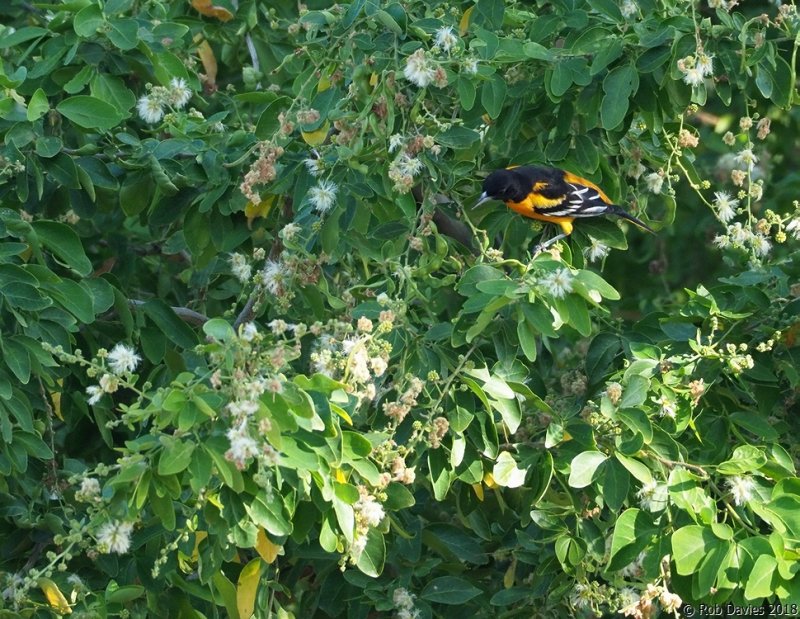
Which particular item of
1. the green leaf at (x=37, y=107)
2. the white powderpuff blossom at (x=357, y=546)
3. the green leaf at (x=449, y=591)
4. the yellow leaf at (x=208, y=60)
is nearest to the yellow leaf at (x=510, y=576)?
A: the green leaf at (x=449, y=591)

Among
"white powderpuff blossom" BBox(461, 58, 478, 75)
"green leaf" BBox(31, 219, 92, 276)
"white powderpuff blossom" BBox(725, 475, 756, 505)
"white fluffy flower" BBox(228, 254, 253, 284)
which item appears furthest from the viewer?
"white fluffy flower" BBox(228, 254, 253, 284)

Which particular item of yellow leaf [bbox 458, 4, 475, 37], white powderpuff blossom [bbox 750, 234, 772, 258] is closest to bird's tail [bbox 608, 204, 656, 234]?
white powderpuff blossom [bbox 750, 234, 772, 258]

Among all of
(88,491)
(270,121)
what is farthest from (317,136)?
(88,491)

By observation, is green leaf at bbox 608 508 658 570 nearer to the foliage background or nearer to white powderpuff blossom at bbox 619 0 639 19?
the foliage background

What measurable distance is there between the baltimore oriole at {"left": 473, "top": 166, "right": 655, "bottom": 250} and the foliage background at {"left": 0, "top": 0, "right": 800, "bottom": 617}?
7cm

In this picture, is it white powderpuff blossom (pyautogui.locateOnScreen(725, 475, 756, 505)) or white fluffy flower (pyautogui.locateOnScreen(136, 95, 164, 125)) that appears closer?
white powderpuff blossom (pyautogui.locateOnScreen(725, 475, 756, 505))

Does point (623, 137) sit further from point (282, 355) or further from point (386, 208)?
point (282, 355)

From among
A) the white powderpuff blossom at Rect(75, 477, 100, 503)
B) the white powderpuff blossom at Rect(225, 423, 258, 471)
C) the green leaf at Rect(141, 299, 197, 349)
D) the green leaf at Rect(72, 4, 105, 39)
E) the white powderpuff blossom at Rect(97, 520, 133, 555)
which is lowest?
the green leaf at Rect(141, 299, 197, 349)

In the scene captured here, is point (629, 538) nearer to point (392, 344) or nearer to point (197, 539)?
point (392, 344)

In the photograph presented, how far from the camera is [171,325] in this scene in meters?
4.04

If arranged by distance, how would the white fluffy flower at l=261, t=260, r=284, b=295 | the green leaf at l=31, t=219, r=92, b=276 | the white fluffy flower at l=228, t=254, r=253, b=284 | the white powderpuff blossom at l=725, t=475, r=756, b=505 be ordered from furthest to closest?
the white fluffy flower at l=228, t=254, r=253, b=284
the green leaf at l=31, t=219, r=92, b=276
the white fluffy flower at l=261, t=260, r=284, b=295
the white powderpuff blossom at l=725, t=475, r=756, b=505

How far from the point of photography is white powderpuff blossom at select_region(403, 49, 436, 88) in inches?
132

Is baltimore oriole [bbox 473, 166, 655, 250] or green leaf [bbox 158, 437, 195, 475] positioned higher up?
green leaf [bbox 158, 437, 195, 475]

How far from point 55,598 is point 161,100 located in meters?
1.63
